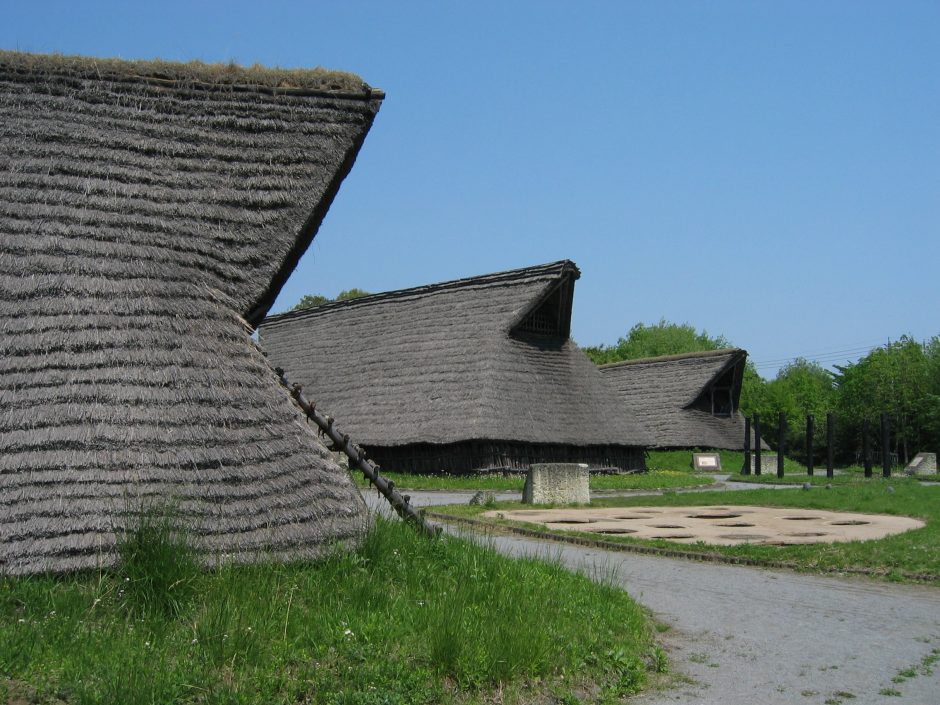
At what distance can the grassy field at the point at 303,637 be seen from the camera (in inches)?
191

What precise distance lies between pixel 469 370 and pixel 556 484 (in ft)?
30.3

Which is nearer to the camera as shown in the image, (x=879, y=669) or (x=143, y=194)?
(x=879, y=669)

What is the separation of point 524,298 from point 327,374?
21.6ft

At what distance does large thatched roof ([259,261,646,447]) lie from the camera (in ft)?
81.1

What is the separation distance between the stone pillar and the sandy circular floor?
625 millimetres

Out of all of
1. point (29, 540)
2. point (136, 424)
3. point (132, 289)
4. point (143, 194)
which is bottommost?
point (29, 540)

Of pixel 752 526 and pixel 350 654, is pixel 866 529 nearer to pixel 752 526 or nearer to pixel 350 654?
pixel 752 526

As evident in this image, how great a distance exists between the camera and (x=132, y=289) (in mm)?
7652

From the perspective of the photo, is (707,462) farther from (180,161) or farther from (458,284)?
(180,161)

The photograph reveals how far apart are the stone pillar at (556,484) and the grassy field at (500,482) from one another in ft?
13.3

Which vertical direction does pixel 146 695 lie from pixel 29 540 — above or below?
below

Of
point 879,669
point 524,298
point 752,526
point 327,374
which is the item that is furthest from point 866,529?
point 327,374

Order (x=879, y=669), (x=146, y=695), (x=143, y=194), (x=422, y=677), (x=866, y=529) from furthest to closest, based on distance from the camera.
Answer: (x=866, y=529) < (x=143, y=194) < (x=879, y=669) < (x=422, y=677) < (x=146, y=695)

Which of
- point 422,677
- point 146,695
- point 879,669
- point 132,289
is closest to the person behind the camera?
point 146,695
